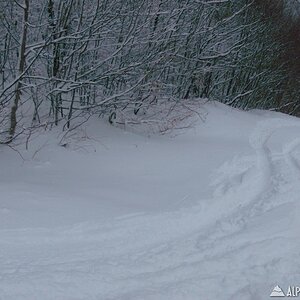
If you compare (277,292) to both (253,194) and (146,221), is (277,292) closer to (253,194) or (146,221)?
(146,221)

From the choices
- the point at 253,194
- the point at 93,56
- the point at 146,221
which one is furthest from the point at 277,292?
the point at 93,56

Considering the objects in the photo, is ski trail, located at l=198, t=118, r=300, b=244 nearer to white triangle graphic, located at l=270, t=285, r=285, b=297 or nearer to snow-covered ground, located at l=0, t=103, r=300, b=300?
snow-covered ground, located at l=0, t=103, r=300, b=300

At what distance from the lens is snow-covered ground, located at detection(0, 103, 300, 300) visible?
390 centimetres

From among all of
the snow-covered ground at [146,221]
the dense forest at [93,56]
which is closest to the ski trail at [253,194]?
the snow-covered ground at [146,221]

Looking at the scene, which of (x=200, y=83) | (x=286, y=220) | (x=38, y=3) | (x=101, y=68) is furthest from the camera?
(x=200, y=83)

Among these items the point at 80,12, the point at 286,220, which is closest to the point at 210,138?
the point at 80,12

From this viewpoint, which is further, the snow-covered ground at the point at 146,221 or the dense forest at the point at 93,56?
the dense forest at the point at 93,56

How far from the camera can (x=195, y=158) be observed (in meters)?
9.07

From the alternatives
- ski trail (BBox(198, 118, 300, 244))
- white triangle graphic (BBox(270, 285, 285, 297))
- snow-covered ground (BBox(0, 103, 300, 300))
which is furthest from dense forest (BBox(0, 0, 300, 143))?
white triangle graphic (BBox(270, 285, 285, 297))

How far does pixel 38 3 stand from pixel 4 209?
6.84 m

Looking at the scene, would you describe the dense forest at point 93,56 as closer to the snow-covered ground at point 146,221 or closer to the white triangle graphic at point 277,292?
the snow-covered ground at point 146,221

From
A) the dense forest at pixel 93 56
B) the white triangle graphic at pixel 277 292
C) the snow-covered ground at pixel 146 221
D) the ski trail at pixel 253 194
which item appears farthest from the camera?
the dense forest at pixel 93 56

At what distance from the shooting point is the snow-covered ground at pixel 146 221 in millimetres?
3902

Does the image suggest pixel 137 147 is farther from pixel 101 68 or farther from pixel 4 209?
pixel 4 209
